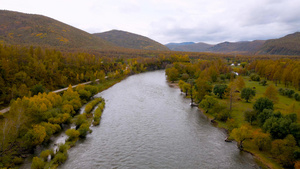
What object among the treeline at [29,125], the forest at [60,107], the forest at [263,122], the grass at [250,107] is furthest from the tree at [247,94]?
the treeline at [29,125]

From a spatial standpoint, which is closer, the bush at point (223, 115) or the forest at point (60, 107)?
the forest at point (60, 107)

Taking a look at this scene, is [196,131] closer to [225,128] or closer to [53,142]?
[225,128]

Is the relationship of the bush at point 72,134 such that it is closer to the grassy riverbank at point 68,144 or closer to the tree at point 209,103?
the grassy riverbank at point 68,144

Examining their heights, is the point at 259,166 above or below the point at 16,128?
Answer: below

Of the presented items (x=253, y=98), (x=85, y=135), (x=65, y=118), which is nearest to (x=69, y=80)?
(x=65, y=118)

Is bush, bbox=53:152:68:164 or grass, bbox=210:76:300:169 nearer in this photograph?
bush, bbox=53:152:68:164

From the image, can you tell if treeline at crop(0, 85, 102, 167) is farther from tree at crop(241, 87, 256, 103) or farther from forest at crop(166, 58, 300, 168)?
tree at crop(241, 87, 256, 103)

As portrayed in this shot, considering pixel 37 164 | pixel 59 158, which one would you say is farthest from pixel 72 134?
pixel 37 164

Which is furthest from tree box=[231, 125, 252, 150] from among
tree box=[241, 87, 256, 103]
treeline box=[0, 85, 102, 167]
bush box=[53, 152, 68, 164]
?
bush box=[53, 152, 68, 164]
